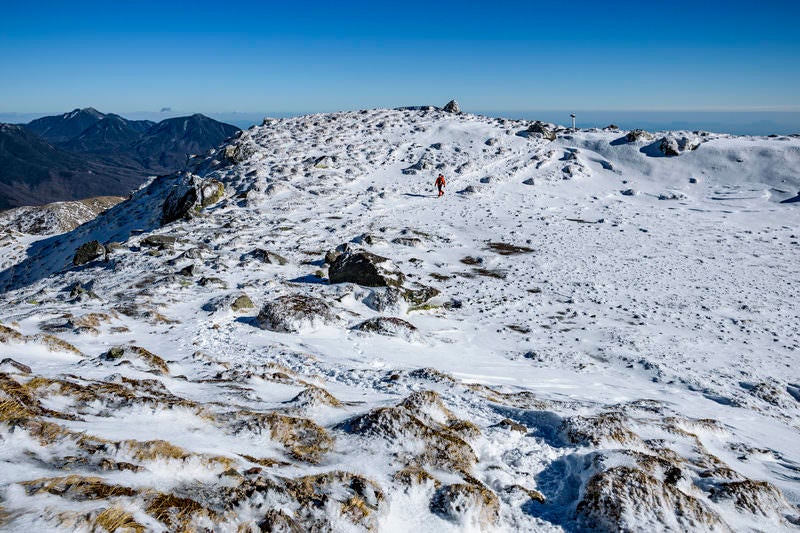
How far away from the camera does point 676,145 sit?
151ft

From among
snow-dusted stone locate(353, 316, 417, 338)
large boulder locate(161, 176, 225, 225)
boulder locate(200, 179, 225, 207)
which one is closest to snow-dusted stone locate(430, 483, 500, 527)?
snow-dusted stone locate(353, 316, 417, 338)

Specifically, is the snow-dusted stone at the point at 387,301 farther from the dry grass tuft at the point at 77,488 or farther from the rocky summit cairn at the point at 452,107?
the rocky summit cairn at the point at 452,107

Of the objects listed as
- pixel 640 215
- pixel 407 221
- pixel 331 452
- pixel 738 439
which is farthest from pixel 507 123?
pixel 331 452

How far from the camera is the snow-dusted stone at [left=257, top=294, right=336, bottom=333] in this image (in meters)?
15.9

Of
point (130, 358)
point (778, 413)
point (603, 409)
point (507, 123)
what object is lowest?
point (778, 413)

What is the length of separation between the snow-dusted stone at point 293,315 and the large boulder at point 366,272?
416 cm

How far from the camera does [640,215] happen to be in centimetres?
3525

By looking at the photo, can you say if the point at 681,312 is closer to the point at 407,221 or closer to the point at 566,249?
the point at 566,249

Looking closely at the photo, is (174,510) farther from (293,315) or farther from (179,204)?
(179,204)

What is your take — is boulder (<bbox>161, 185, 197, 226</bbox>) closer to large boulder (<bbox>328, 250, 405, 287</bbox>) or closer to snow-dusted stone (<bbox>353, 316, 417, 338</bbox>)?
large boulder (<bbox>328, 250, 405, 287</bbox>)

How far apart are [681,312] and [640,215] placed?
1845 cm

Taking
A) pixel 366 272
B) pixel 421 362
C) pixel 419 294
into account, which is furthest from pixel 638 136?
pixel 421 362

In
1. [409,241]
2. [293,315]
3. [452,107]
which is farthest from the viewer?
[452,107]

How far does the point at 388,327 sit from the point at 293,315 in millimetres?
3517
